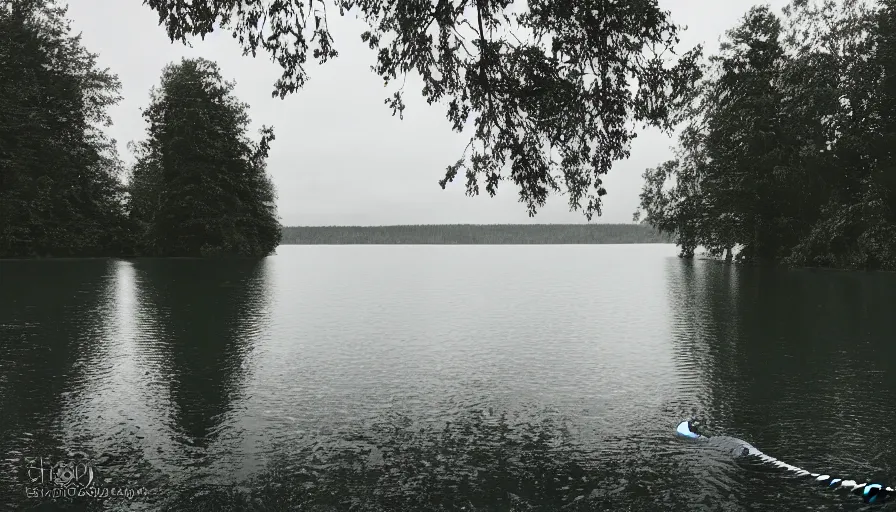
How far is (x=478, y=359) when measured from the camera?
502 inches

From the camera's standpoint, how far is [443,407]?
29.6 ft

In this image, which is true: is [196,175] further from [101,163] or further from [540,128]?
[540,128]

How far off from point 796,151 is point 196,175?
51.0m

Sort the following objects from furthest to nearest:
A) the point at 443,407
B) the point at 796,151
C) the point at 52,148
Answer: the point at 52,148 → the point at 796,151 → the point at 443,407

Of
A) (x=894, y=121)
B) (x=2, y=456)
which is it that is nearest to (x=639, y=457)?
(x=2, y=456)

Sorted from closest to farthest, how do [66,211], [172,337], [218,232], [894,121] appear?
[172,337], [894,121], [66,211], [218,232]

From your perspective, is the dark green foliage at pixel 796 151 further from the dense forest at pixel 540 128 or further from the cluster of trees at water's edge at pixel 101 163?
the cluster of trees at water's edge at pixel 101 163

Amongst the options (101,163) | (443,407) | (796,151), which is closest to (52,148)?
(101,163)

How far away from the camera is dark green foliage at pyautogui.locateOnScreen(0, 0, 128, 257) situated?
62531mm

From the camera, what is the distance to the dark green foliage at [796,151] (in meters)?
43.7

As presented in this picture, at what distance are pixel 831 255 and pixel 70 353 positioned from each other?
4679 cm

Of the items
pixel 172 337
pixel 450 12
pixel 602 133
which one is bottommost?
pixel 172 337

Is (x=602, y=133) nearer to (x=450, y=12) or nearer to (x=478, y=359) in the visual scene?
(x=450, y=12)

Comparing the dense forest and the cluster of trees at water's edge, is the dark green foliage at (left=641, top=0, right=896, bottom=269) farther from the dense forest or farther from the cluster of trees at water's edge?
the cluster of trees at water's edge
